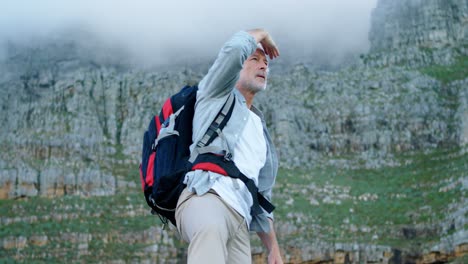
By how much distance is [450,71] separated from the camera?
51.0m

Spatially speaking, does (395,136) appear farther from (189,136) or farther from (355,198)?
(189,136)

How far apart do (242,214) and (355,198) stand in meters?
37.6

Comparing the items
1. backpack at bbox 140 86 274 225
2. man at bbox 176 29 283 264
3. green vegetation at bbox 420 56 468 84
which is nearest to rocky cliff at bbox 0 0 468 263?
green vegetation at bbox 420 56 468 84

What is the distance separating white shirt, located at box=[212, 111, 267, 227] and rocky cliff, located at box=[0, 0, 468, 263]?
35.8 meters

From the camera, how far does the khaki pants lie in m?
2.94

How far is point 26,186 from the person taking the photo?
132 ft

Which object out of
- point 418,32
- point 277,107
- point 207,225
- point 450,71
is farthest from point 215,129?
point 418,32

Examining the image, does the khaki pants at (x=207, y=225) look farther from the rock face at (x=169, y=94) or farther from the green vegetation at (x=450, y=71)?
the green vegetation at (x=450, y=71)

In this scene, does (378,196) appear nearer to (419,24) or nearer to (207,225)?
(419,24)

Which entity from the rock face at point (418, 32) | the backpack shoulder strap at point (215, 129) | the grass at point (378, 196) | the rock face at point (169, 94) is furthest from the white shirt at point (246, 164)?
the rock face at point (418, 32)

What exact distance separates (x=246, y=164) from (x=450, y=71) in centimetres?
5035

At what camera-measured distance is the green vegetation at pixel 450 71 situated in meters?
49.8

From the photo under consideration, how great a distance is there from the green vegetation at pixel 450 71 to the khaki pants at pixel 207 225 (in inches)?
1924

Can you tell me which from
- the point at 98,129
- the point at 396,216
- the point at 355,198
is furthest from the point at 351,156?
the point at 98,129
